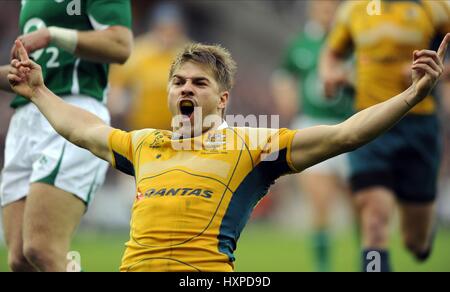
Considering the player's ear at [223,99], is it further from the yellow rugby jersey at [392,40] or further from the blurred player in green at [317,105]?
the blurred player in green at [317,105]

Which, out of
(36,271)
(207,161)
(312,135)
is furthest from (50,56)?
(312,135)

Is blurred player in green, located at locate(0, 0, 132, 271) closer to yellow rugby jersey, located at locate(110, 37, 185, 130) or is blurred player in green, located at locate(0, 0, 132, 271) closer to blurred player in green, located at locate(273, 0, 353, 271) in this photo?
blurred player in green, located at locate(273, 0, 353, 271)

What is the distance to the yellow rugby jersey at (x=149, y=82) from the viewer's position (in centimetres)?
1175

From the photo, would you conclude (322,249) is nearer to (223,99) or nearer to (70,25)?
(70,25)

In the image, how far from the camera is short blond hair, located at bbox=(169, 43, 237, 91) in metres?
4.65

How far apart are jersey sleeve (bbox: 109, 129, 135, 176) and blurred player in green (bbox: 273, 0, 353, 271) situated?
4.79 m

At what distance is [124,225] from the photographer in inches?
599

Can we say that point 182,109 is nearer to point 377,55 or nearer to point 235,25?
point 377,55

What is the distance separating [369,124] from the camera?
13.6ft

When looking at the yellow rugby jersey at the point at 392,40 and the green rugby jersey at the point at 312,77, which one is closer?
the yellow rugby jersey at the point at 392,40

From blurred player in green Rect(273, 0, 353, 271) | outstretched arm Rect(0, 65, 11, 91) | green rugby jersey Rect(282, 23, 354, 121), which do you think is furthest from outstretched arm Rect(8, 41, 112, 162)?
green rugby jersey Rect(282, 23, 354, 121)

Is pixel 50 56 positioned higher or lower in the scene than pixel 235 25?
lower

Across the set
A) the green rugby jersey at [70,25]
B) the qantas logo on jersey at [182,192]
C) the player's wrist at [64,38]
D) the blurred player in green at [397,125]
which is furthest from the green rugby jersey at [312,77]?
the qantas logo on jersey at [182,192]
